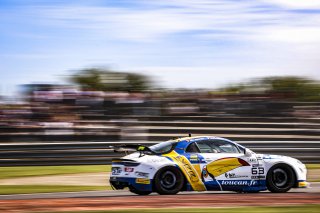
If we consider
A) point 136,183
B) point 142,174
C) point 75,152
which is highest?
point 75,152

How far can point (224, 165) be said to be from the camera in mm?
14023

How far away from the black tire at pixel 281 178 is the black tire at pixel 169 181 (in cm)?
203

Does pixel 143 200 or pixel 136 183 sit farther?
pixel 136 183

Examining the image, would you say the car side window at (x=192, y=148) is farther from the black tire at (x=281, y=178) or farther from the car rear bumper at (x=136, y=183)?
the black tire at (x=281, y=178)

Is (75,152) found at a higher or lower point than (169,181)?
higher

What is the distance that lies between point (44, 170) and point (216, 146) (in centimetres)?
889

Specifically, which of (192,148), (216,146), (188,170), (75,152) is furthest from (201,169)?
(75,152)

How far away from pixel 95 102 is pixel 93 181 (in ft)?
47.8

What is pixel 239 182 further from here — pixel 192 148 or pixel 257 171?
pixel 192 148

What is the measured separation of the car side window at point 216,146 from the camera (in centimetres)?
1407

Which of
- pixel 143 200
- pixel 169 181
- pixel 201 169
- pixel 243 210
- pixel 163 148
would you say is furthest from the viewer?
pixel 163 148

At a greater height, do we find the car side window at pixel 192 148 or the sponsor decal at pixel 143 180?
the car side window at pixel 192 148

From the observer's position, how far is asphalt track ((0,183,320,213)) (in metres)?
11.4

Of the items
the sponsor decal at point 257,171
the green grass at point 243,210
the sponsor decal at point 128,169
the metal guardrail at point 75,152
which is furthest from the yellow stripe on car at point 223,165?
the metal guardrail at point 75,152
